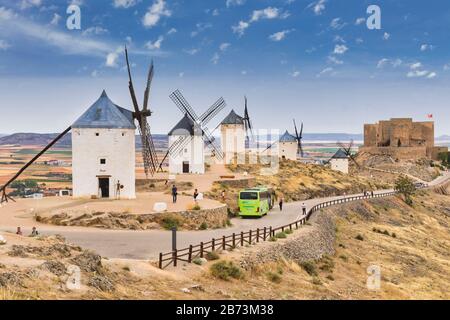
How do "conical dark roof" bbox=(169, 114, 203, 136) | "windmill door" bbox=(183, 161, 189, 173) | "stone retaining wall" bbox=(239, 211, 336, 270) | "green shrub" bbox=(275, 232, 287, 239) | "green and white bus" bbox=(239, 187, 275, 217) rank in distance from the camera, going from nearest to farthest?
1. "stone retaining wall" bbox=(239, 211, 336, 270)
2. "green shrub" bbox=(275, 232, 287, 239)
3. "green and white bus" bbox=(239, 187, 275, 217)
4. "conical dark roof" bbox=(169, 114, 203, 136)
5. "windmill door" bbox=(183, 161, 189, 173)

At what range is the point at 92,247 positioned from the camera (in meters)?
23.2

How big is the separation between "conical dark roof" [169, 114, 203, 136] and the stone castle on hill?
64.0 m

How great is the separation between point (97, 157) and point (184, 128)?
74.8 feet

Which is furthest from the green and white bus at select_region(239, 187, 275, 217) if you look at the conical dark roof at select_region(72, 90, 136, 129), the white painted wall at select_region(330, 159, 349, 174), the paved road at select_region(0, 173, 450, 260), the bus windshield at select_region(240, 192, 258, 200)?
the white painted wall at select_region(330, 159, 349, 174)

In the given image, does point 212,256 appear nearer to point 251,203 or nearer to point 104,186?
point 104,186

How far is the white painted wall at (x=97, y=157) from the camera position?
112 feet

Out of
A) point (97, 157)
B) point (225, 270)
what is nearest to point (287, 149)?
point (97, 157)

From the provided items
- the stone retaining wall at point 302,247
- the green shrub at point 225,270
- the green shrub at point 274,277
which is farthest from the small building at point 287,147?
the green shrub at point 225,270

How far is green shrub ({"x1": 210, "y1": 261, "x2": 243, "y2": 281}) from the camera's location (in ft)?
65.2

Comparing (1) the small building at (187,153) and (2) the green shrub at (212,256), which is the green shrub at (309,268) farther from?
(1) the small building at (187,153)

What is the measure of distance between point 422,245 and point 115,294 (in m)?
32.0

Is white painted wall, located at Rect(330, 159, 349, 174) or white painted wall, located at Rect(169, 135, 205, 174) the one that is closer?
white painted wall, located at Rect(169, 135, 205, 174)

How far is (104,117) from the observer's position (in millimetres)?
34562

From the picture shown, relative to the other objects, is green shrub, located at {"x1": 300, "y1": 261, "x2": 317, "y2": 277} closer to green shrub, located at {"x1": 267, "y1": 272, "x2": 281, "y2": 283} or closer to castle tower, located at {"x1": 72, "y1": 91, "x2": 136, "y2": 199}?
green shrub, located at {"x1": 267, "y1": 272, "x2": 281, "y2": 283}
